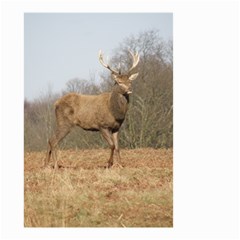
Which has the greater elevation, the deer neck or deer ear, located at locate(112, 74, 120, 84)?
deer ear, located at locate(112, 74, 120, 84)

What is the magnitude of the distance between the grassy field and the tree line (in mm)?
310

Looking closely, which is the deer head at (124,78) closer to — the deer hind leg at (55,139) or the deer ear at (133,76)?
the deer ear at (133,76)

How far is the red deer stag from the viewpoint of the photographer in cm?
960

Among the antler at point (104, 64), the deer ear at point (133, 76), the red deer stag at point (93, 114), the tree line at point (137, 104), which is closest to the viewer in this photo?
the tree line at point (137, 104)

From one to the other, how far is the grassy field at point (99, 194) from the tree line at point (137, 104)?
31 cm

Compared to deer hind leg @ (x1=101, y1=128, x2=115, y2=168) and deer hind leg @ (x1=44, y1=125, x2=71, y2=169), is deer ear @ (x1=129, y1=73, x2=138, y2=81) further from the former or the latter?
deer hind leg @ (x1=44, y1=125, x2=71, y2=169)

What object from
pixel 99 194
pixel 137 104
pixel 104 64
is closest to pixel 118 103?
pixel 137 104

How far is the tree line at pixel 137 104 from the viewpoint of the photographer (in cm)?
873

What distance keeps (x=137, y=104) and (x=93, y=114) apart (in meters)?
0.68

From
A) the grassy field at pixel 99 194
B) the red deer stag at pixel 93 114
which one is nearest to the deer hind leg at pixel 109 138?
the red deer stag at pixel 93 114

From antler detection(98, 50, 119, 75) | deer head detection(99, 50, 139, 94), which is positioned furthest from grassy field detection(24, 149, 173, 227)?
antler detection(98, 50, 119, 75)

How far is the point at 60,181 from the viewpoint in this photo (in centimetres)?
862
